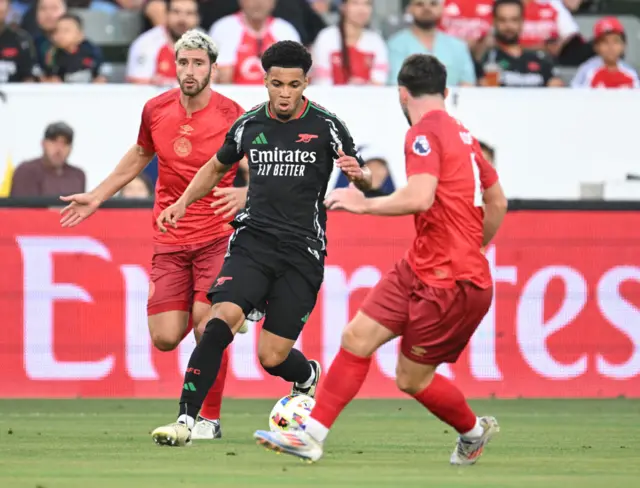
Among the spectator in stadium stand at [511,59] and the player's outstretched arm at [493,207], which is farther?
the spectator in stadium stand at [511,59]

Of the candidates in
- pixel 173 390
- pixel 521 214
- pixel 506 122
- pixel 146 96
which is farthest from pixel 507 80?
pixel 173 390

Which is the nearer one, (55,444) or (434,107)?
(434,107)

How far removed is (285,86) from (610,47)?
26.0ft

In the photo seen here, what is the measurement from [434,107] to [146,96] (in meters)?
6.75

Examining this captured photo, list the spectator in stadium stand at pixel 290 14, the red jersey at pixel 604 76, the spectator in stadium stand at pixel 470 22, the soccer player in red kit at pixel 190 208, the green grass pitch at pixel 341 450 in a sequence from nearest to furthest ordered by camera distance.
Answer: the green grass pitch at pixel 341 450
the soccer player in red kit at pixel 190 208
the spectator in stadium stand at pixel 290 14
the red jersey at pixel 604 76
the spectator in stadium stand at pixel 470 22

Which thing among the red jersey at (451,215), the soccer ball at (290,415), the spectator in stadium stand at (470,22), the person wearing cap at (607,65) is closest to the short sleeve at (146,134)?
the soccer ball at (290,415)

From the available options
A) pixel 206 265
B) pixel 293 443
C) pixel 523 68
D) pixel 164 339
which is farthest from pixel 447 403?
pixel 523 68

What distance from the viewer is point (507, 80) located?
14.7m

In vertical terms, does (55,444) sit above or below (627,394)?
above

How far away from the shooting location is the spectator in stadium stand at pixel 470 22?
1521 centimetres

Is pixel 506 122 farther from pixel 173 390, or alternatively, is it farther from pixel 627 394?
pixel 173 390

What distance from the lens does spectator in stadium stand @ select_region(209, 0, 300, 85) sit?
1422 cm

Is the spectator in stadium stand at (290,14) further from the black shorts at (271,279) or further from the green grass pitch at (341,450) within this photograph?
the black shorts at (271,279)

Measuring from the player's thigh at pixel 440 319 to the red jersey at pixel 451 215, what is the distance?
0.17ft
